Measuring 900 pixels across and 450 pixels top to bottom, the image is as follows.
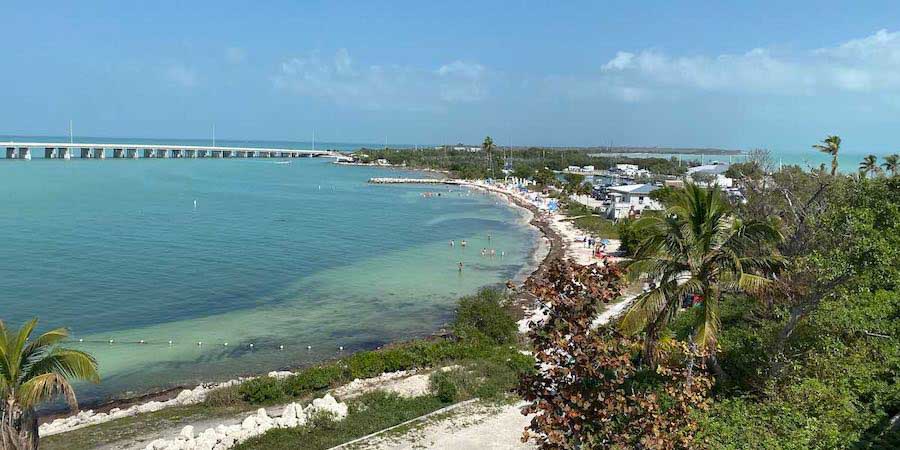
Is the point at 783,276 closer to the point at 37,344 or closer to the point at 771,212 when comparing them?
the point at 771,212

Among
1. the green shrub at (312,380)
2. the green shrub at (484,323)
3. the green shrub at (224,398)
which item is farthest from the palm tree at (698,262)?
the green shrub at (224,398)

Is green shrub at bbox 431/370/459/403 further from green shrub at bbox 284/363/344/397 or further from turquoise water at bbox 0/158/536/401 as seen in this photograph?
turquoise water at bbox 0/158/536/401

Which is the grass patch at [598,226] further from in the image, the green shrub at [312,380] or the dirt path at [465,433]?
the dirt path at [465,433]

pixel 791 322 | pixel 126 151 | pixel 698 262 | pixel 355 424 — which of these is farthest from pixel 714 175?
pixel 126 151

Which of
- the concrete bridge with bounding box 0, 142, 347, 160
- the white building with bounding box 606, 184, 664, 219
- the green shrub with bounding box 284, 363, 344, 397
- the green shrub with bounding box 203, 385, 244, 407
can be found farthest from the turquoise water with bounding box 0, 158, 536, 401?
the concrete bridge with bounding box 0, 142, 347, 160

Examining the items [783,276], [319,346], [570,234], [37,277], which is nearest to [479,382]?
[783,276]

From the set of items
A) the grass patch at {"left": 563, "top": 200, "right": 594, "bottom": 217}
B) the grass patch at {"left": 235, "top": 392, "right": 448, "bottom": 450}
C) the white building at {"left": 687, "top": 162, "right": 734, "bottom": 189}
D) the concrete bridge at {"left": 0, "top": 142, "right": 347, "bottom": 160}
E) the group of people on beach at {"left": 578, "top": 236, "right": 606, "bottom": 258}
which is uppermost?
the concrete bridge at {"left": 0, "top": 142, "right": 347, "bottom": 160}
